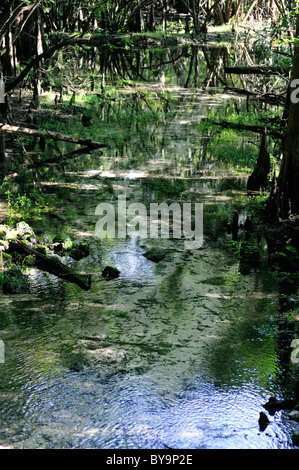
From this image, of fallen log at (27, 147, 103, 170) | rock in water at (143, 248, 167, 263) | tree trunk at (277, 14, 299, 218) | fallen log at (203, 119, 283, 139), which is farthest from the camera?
fallen log at (27, 147, 103, 170)

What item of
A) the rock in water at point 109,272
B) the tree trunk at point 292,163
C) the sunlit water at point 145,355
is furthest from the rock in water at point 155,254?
the tree trunk at point 292,163

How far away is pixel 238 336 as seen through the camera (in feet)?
19.2

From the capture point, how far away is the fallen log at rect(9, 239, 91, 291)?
693 cm

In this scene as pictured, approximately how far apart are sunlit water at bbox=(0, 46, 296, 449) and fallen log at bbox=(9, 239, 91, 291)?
0.10 m

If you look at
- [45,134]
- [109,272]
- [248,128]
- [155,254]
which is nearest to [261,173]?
[248,128]

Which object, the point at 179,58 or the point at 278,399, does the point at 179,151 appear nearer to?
the point at 278,399

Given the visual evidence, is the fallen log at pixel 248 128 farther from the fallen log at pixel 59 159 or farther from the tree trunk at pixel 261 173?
the fallen log at pixel 59 159

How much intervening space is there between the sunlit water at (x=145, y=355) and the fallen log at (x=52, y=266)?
0.10 meters

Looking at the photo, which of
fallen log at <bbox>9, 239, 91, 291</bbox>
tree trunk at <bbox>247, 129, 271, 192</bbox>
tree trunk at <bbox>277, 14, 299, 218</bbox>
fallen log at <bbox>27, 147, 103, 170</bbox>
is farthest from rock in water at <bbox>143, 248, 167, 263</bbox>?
fallen log at <bbox>27, 147, 103, 170</bbox>

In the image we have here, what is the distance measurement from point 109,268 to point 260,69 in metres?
5.42

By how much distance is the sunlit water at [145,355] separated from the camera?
4.45 meters

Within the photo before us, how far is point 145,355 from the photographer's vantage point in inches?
216

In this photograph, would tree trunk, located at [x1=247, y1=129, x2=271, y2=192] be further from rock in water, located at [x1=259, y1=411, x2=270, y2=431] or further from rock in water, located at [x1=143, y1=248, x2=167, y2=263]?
rock in water, located at [x1=259, y1=411, x2=270, y2=431]

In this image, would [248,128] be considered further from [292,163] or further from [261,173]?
[292,163]
